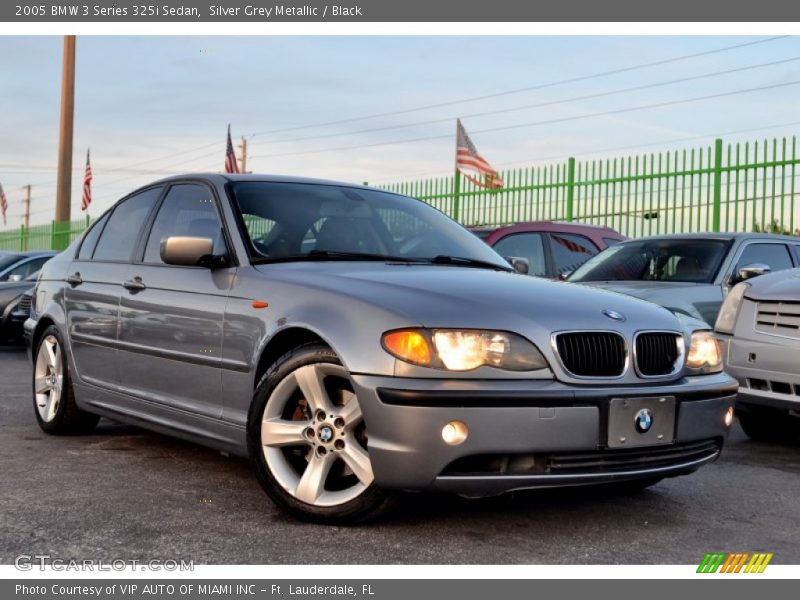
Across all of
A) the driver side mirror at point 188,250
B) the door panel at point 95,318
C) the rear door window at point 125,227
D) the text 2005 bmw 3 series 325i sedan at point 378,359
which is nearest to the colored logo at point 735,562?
the text 2005 bmw 3 series 325i sedan at point 378,359

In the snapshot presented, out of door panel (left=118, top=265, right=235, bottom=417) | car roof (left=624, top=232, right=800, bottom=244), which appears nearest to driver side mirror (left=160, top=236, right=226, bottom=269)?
door panel (left=118, top=265, right=235, bottom=417)

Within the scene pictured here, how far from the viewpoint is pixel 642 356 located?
421 centimetres

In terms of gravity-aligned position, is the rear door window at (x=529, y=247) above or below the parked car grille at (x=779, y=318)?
above

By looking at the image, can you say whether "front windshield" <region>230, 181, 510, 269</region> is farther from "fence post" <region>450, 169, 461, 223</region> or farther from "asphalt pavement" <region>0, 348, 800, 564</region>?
"fence post" <region>450, 169, 461, 223</region>

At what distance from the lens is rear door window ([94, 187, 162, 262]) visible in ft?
19.4

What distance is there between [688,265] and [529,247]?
82.4 inches

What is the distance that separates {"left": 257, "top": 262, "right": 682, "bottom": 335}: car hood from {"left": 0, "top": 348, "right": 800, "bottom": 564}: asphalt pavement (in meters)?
0.80

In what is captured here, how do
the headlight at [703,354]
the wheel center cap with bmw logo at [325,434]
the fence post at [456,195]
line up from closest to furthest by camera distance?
the wheel center cap with bmw logo at [325,434] → the headlight at [703,354] → the fence post at [456,195]

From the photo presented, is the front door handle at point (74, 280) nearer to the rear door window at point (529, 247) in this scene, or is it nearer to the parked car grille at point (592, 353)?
the parked car grille at point (592, 353)

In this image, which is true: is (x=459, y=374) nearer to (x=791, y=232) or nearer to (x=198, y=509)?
(x=198, y=509)

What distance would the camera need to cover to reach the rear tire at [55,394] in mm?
6277

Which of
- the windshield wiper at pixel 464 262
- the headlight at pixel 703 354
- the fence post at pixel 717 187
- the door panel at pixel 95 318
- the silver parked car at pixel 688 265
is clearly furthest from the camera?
the fence post at pixel 717 187

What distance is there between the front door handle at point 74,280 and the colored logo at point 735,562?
3.92 meters

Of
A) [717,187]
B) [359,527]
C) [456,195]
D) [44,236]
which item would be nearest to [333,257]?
[359,527]
